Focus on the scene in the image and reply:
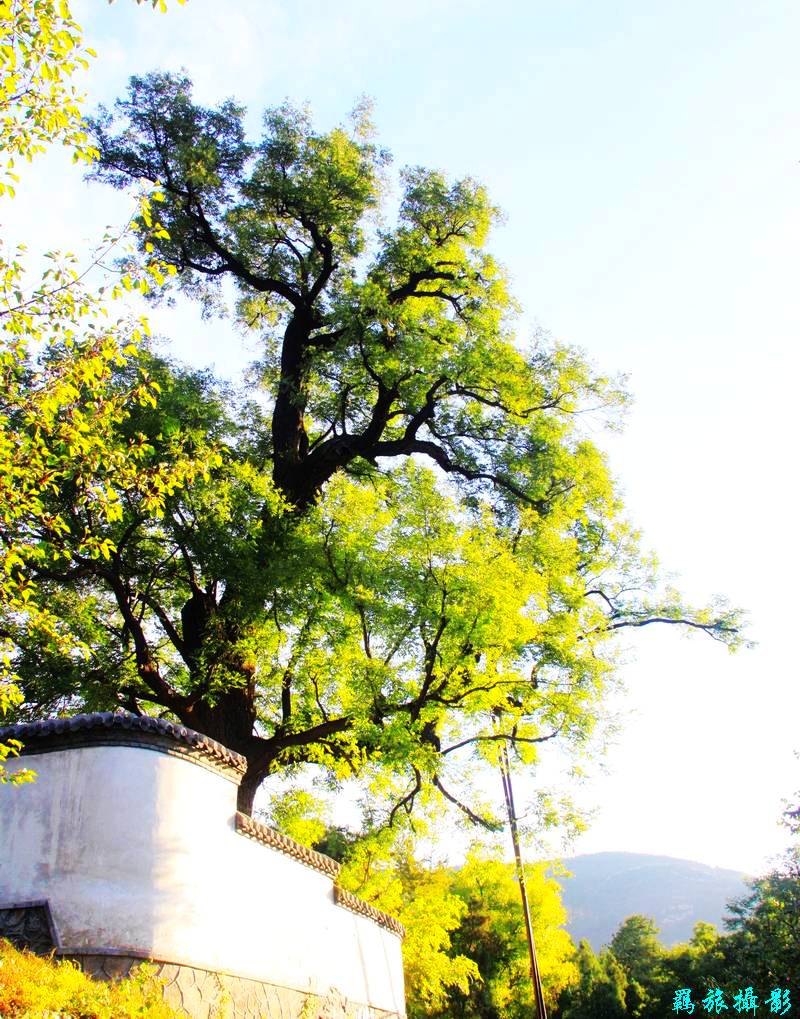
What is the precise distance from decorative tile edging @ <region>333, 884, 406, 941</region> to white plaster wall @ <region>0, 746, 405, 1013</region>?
10.3 ft

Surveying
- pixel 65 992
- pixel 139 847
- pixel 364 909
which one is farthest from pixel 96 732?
pixel 364 909

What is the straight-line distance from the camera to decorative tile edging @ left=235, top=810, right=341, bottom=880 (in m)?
9.56

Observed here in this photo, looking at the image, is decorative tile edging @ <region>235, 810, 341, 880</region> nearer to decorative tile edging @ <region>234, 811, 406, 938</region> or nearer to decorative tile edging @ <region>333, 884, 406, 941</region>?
decorative tile edging @ <region>234, 811, 406, 938</region>

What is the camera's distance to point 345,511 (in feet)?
44.3

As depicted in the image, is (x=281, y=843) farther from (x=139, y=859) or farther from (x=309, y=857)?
(x=139, y=859)

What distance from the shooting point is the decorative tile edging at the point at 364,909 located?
1290 cm

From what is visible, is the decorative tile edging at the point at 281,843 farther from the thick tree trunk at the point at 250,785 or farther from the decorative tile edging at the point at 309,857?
the thick tree trunk at the point at 250,785

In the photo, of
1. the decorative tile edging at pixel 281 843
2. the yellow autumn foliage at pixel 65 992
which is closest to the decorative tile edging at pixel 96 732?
the decorative tile edging at pixel 281 843

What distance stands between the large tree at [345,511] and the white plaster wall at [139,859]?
3.18 meters

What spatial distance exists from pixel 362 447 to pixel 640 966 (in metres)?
38.4

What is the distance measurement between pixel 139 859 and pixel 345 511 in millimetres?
6808

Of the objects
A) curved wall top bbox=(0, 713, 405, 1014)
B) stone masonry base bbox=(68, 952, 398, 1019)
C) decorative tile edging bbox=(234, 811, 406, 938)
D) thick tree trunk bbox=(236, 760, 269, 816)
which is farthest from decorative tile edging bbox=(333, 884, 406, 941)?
curved wall top bbox=(0, 713, 405, 1014)

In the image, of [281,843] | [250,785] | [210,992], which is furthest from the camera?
[250,785]

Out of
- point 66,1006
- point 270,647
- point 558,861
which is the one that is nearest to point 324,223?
point 270,647
